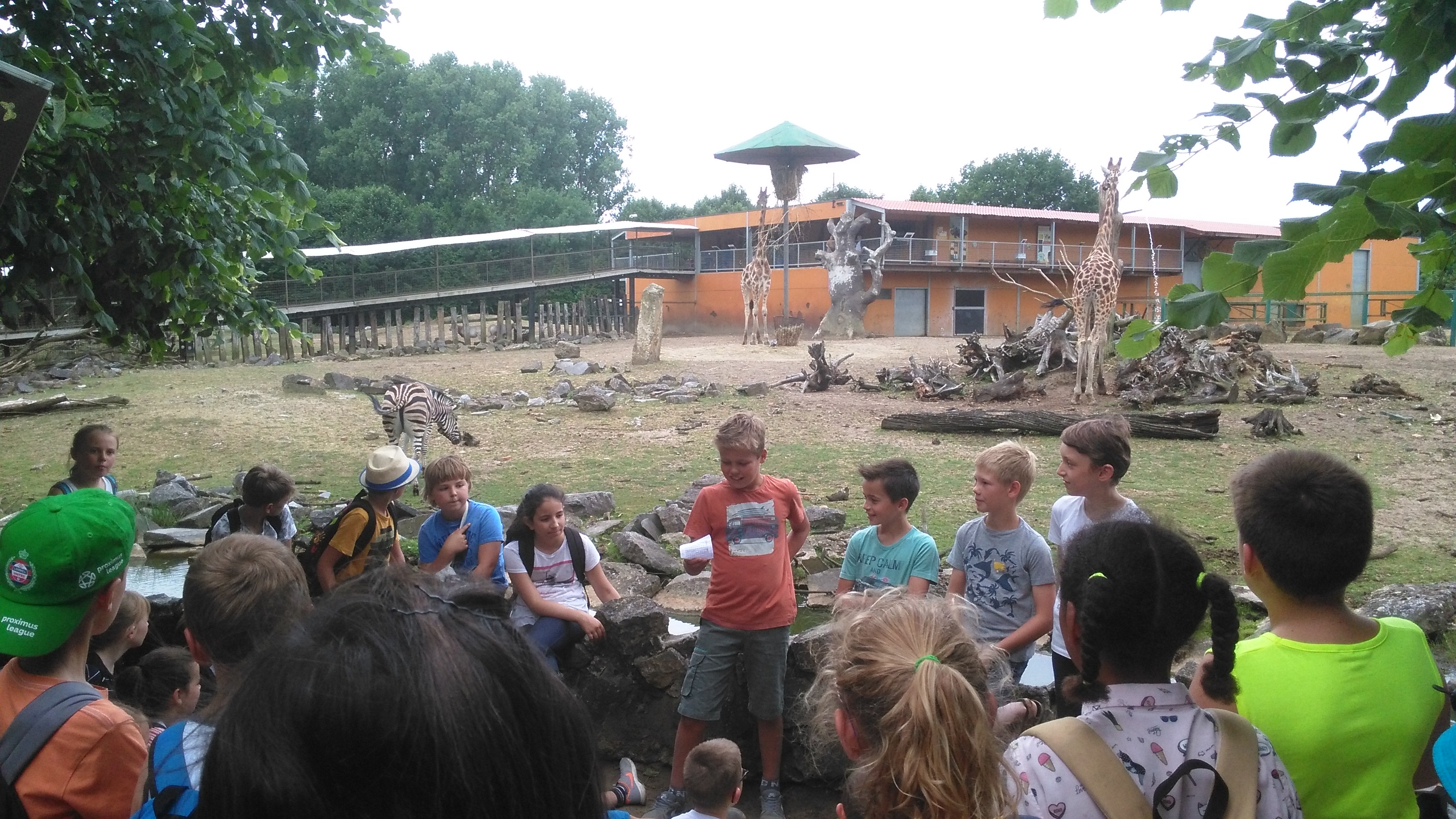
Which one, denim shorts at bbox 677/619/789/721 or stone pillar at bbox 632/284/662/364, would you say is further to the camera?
stone pillar at bbox 632/284/662/364

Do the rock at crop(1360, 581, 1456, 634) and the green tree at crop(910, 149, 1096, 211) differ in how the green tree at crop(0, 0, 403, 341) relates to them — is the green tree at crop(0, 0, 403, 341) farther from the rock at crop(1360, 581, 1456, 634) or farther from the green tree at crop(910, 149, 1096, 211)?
the green tree at crop(910, 149, 1096, 211)

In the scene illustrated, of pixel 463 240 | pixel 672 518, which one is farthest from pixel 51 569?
pixel 463 240

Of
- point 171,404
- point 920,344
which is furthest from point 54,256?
point 920,344

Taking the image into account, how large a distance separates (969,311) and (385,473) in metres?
31.5

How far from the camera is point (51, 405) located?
15609mm

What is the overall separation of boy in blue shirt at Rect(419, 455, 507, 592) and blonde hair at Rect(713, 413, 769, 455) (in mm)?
1107

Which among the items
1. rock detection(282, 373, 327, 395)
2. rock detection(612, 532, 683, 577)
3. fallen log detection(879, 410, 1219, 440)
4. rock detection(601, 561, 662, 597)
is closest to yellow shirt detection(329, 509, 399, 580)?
rock detection(601, 561, 662, 597)

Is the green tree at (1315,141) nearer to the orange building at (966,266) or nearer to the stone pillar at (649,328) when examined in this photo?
the stone pillar at (649,328)

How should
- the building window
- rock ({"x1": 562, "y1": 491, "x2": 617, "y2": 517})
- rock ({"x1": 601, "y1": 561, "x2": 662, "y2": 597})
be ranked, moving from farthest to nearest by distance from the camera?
the building window, rock ({"x1": 562, "y1": 491, "x2": 617, "y2": 517}), rock ({"x1": 601, "y1": 561, "x2": 662, "y2": 597})

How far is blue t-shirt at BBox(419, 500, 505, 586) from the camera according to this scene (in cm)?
432

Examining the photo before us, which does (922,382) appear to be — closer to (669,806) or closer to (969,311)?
(669,806)

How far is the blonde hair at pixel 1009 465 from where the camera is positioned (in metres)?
3.68

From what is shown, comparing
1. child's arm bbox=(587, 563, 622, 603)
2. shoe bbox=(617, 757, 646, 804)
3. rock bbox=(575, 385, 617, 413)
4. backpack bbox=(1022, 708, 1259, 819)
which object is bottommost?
shoe bbox=(617, 757, 646, 804)

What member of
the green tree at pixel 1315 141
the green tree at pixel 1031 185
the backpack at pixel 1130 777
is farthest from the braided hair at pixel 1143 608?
the green tree at pixel 1031 185
